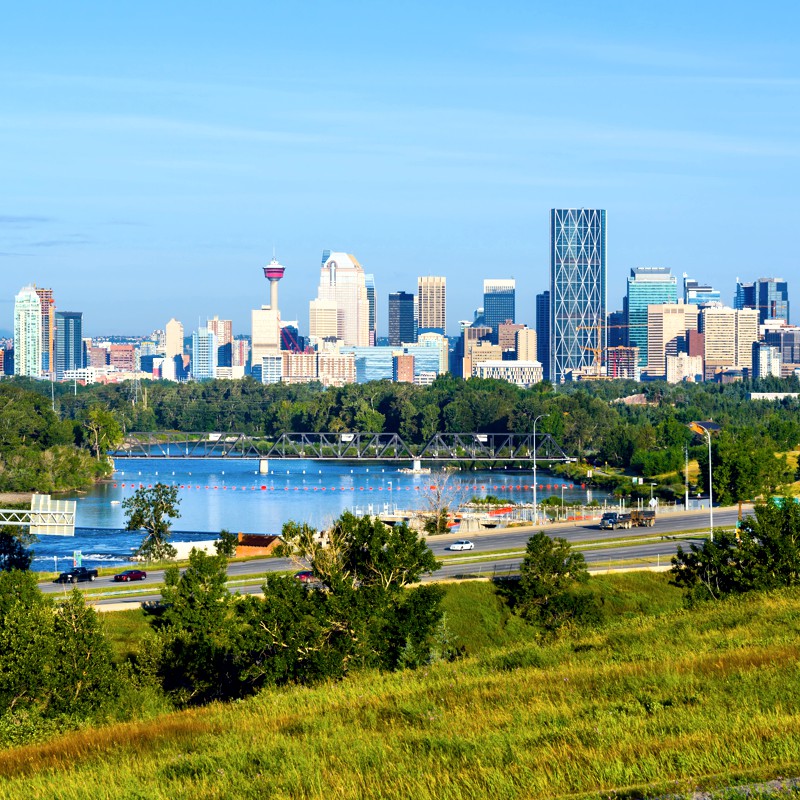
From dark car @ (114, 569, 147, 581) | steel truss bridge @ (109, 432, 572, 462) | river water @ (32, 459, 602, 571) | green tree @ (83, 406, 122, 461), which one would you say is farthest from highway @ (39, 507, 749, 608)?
green tree @ (83, 406, 122, 461)

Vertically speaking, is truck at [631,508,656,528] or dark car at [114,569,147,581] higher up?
truck at [631,508,656,528]

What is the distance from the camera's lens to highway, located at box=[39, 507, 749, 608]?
115 feet

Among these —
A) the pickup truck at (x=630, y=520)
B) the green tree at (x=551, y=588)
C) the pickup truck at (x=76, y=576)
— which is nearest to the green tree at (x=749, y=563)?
the green tree at (x=551, y=588)

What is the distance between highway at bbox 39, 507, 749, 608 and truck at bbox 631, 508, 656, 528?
331 millimetres

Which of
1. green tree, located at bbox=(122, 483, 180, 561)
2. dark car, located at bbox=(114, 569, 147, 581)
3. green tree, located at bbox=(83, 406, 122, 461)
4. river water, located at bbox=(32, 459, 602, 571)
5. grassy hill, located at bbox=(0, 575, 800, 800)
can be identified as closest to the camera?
grassy hill, located at bbox=(0, 575, 800, 800)

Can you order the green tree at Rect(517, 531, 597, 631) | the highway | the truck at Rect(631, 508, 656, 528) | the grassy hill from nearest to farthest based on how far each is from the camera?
the grassy hill, the green tree at Rect(517, 531, 597, 631), the highway, the truck at Rect(631, 508, 656, 528)

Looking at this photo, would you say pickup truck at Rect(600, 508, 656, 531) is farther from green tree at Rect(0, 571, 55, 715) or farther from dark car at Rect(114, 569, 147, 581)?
green tree at Rect(0, 571, 55, 715)

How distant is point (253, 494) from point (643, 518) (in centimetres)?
3159

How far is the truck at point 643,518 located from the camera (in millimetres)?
49250

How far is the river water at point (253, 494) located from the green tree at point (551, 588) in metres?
19.6

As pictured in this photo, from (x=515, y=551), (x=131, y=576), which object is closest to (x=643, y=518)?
(x=515, y=551)

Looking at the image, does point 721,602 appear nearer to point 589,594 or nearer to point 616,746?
point 589,594

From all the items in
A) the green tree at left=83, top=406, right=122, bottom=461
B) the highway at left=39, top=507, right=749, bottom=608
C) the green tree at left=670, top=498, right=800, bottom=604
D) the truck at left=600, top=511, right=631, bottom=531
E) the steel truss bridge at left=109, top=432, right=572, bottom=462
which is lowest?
the highway at left=39, top=507, right=749, bottom=608

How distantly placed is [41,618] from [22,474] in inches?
2366
